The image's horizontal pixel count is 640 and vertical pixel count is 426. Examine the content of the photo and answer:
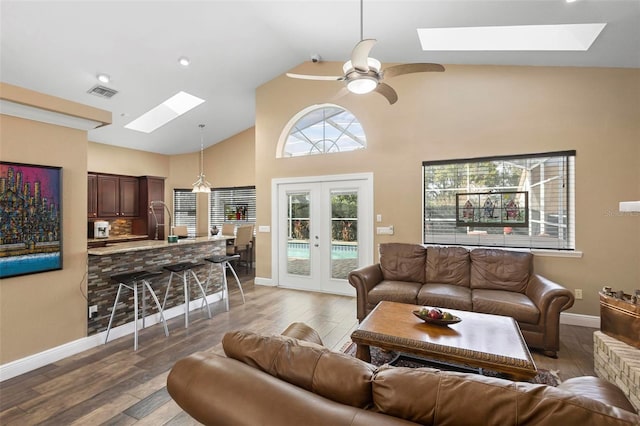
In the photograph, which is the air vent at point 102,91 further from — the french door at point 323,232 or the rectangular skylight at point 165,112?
the french door at point 323,232

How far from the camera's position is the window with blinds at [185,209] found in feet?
26.6

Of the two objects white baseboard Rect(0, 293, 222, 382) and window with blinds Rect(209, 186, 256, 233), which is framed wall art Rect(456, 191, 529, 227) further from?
window with blinds Rect(209, 186, 256, 233)

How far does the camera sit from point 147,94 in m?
5.04

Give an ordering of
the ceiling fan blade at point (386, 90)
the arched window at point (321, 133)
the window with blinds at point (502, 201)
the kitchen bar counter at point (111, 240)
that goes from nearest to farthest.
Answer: the ceiling fan blade at point (386, 90)
the window with blinds at point (502, 201)
the arched window at point (321, 133)
the kitchen bar counter at point (111, 240)

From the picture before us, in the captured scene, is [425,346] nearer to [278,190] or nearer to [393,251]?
[393,251]

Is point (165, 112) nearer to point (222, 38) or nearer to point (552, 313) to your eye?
point (222, 38)

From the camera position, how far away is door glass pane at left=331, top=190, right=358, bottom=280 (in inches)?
203

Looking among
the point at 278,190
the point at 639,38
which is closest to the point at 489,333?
the point at 639,38

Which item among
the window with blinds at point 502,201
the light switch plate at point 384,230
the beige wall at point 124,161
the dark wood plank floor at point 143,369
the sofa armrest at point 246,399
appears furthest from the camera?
the beige wall at point 124,161

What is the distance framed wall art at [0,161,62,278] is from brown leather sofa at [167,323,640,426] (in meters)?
2.54

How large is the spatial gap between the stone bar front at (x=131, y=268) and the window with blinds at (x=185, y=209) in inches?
148

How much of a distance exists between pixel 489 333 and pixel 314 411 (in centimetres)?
204

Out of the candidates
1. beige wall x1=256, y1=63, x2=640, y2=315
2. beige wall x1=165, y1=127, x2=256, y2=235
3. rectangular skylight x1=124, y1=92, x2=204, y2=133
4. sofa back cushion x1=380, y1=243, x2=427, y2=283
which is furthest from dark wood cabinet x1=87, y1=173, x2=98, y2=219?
sofa back cushion x1=380, y1=243, x2=427, y2=283

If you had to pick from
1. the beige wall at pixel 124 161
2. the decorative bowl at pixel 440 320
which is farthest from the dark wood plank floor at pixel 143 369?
the beige wall at pixel 124 161
